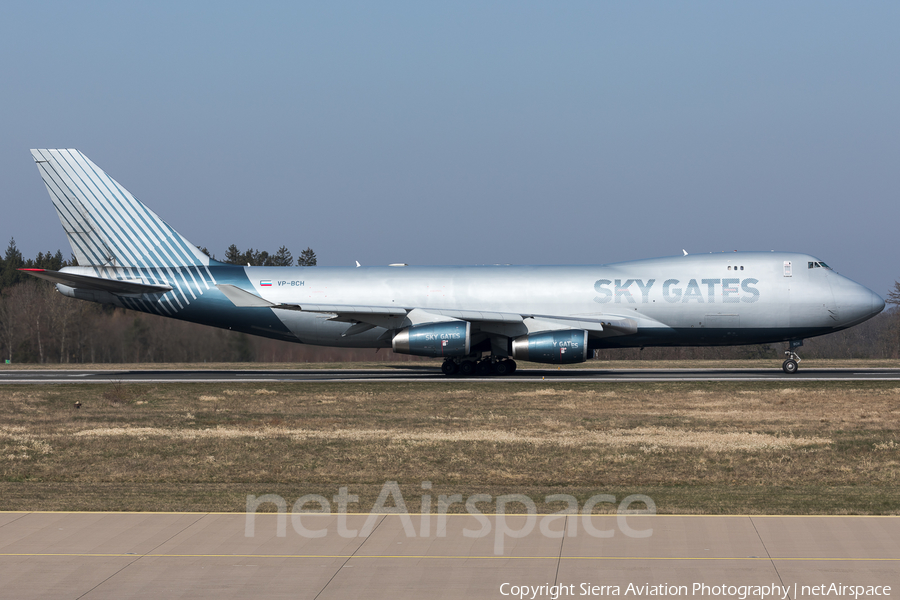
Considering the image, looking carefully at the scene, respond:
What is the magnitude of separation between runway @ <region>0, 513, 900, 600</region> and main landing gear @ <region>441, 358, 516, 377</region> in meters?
23.9

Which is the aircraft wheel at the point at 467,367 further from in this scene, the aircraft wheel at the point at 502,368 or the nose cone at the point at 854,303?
the nose cone at the point at 854,303

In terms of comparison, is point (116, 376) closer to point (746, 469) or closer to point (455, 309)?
point (455, 309)

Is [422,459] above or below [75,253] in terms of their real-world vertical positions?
below

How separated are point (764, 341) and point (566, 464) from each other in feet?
70.0

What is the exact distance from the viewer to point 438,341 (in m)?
30.4

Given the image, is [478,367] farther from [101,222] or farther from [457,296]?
[101,222]

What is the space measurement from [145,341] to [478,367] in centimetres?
1751

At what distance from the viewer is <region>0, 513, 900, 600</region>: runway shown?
6.59m

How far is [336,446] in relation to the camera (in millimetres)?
15789

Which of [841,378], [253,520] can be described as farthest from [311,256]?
[253,520]

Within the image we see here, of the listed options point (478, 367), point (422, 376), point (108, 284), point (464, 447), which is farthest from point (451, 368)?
point (464, 447)
